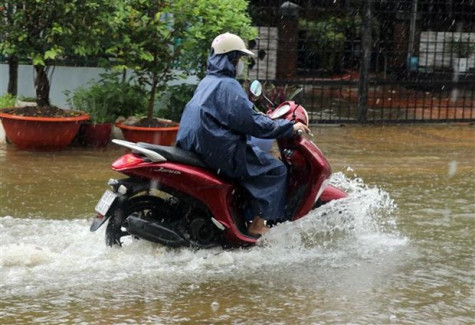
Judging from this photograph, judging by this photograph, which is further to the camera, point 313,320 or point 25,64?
point 25,64

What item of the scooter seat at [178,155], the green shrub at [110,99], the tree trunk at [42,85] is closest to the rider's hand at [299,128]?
the scooter seat at [178,155]

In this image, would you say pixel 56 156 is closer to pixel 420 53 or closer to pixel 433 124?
pixel 433 124

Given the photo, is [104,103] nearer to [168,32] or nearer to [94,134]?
[94,134]

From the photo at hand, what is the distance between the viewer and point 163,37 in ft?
36.4

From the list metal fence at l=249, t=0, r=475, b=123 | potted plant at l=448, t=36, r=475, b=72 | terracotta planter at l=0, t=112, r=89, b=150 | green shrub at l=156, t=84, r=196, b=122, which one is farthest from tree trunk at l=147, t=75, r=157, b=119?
potted plant at l=448, t=36, r=475, b=72

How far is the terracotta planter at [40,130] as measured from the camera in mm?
10555

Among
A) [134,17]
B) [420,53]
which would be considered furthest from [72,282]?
[420,53]

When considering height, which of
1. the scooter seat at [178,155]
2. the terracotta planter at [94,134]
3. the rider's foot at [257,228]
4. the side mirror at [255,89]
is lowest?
the rider's foot at [257,228]

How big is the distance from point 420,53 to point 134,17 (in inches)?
297

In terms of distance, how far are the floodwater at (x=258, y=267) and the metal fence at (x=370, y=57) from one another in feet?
17.8

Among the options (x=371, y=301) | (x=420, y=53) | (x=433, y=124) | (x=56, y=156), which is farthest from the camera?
(x=420, y=53)

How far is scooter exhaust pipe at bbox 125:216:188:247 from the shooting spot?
6.39 meters

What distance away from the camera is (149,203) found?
6535 mm

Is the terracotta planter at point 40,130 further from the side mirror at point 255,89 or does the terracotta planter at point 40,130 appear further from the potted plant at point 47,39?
the side mirror at point 255,89
